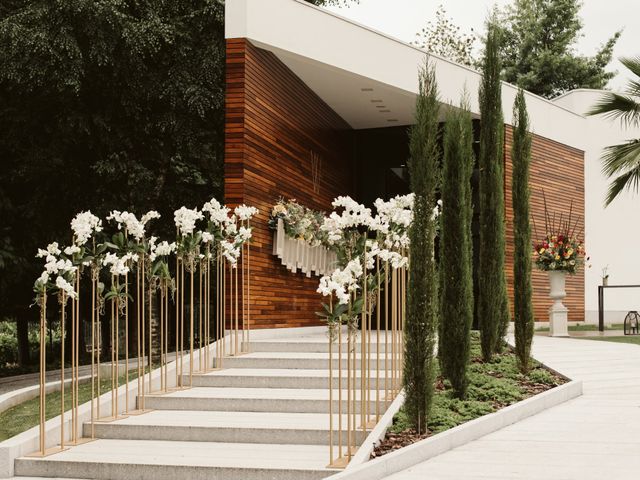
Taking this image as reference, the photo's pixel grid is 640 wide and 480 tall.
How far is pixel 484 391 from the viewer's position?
8.21 meters

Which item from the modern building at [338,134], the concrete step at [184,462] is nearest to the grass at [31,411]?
the concrete step at [184,462]

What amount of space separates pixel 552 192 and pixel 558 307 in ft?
11.8

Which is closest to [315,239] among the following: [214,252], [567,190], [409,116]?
[214,252]

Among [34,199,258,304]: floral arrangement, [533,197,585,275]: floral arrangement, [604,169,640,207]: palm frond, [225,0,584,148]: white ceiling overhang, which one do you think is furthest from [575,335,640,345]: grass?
[34,199,258,304]: floral arrangement

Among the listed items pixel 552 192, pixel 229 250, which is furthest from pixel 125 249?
pixel 552 192

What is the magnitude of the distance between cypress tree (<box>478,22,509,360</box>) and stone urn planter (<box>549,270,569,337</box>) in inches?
243

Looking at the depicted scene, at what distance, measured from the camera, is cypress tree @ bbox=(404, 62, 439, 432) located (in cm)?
678

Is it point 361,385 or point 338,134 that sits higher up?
point 338,134

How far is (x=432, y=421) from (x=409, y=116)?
9.70 metres

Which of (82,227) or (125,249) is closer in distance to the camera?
(82,227)

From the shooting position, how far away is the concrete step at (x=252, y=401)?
7938 mm

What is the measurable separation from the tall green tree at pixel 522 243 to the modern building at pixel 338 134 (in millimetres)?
508

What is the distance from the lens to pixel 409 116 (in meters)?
16.0

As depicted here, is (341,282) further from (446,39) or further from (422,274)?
(446,39)
